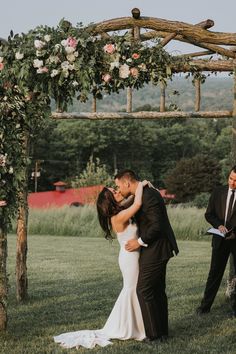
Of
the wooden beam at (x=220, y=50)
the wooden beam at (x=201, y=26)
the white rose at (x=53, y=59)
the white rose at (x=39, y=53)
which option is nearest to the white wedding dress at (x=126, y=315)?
the white rose at (x=53, y=59)

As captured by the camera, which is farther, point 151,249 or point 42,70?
point 151,249

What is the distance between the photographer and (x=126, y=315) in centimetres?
668

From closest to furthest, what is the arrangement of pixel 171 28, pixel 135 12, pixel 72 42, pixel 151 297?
1. pixel 72 42
2. pixel 151 297
3. pixel 135 12
4. pixel 171 28

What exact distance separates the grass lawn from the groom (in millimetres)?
253

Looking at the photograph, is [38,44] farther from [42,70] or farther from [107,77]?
[107,77]

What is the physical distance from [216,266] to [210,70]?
7.70 feet

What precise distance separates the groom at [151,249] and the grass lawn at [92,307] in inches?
10.0

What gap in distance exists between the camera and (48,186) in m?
55.9

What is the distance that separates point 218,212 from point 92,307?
196cm

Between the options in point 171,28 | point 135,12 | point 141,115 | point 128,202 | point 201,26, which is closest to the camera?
point 128,202

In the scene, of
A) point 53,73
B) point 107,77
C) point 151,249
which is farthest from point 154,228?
point 53,73

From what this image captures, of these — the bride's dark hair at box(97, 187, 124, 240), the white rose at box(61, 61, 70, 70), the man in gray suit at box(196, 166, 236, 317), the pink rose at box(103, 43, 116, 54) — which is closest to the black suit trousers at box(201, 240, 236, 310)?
the man in gray suit at box(196, 166, 236, 317)

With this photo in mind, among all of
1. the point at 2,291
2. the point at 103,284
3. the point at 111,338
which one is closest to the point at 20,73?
the point at 2,291

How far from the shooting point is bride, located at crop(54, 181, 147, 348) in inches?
258
